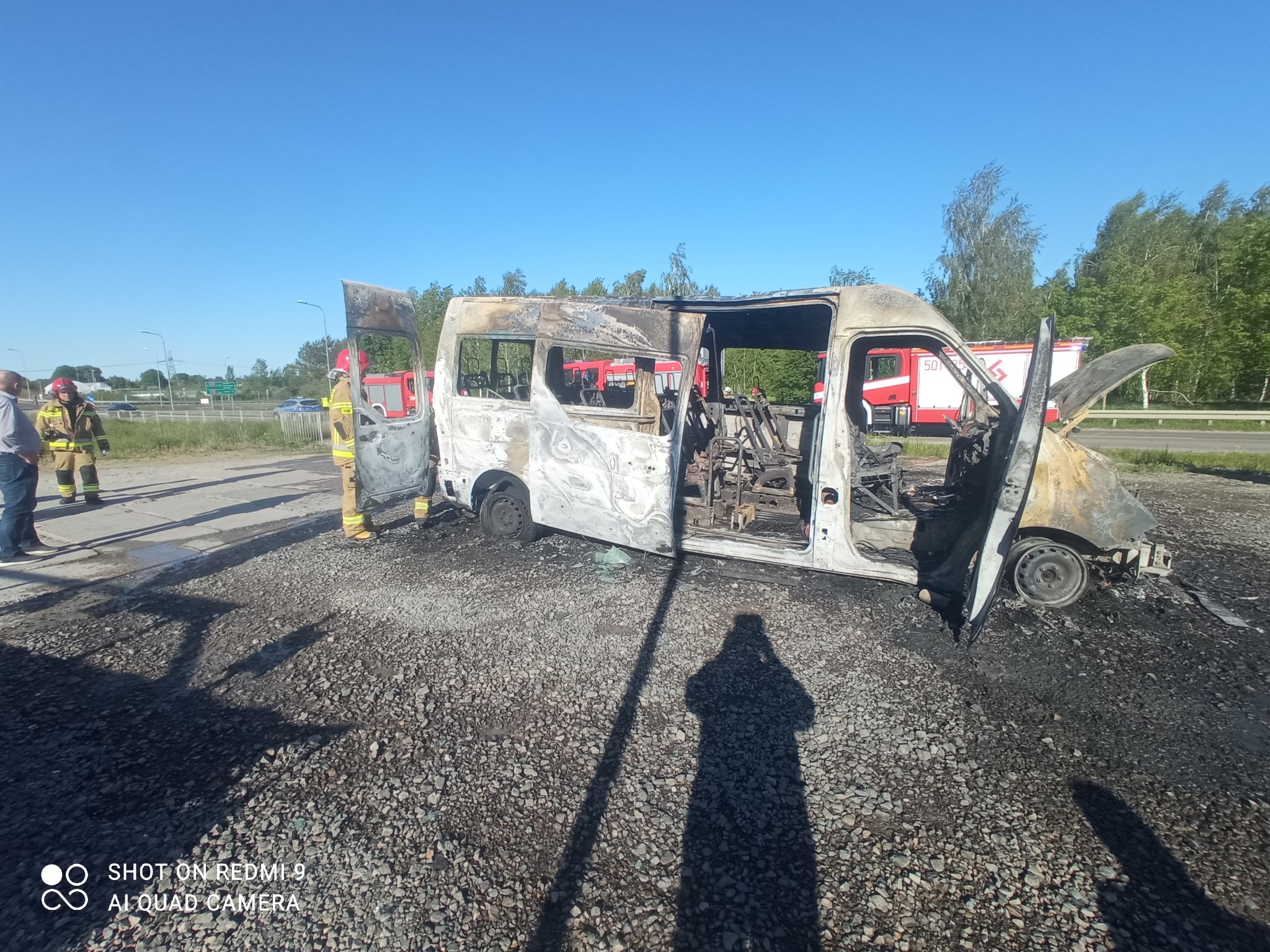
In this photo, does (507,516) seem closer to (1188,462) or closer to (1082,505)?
(1082,505)

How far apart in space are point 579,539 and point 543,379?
1788 mm

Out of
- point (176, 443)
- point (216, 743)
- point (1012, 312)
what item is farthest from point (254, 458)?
point (1012, 312)

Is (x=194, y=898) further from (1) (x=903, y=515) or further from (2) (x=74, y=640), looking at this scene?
A: (1) (x=903, y=515)

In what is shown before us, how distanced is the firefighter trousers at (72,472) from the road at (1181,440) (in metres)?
17.7

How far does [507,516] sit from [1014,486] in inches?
172

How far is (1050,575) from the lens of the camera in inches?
173

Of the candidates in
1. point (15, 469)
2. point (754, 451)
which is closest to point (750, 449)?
point (754, 451)

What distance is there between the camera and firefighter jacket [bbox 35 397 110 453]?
26.2 feet

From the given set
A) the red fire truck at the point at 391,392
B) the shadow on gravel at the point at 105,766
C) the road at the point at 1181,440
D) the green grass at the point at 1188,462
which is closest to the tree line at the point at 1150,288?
the road at the point at 1181,440

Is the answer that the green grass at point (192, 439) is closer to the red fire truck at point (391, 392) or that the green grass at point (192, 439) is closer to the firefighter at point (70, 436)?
the red fire truck at point (391, 392)

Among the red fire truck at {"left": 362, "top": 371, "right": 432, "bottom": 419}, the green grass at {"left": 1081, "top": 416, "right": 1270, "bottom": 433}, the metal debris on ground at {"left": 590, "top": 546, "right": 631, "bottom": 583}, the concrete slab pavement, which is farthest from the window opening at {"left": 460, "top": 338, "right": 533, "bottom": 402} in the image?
the green grass at {"left": 1081, "top": 416, "right": 1270, "bottom": 433}

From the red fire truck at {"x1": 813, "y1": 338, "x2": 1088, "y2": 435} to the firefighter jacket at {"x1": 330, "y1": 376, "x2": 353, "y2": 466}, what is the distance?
15193 millimetres

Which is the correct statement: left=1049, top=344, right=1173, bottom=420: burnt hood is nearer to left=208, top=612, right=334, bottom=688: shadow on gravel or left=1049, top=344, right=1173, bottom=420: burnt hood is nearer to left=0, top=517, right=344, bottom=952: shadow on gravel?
left=0, top=517, right=344, bottom=952: shadow on gravel

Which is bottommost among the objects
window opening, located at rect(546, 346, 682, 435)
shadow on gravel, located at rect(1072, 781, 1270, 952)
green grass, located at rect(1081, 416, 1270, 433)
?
shadow on gravel, located at rect(1072, 781, 1270, 952)
